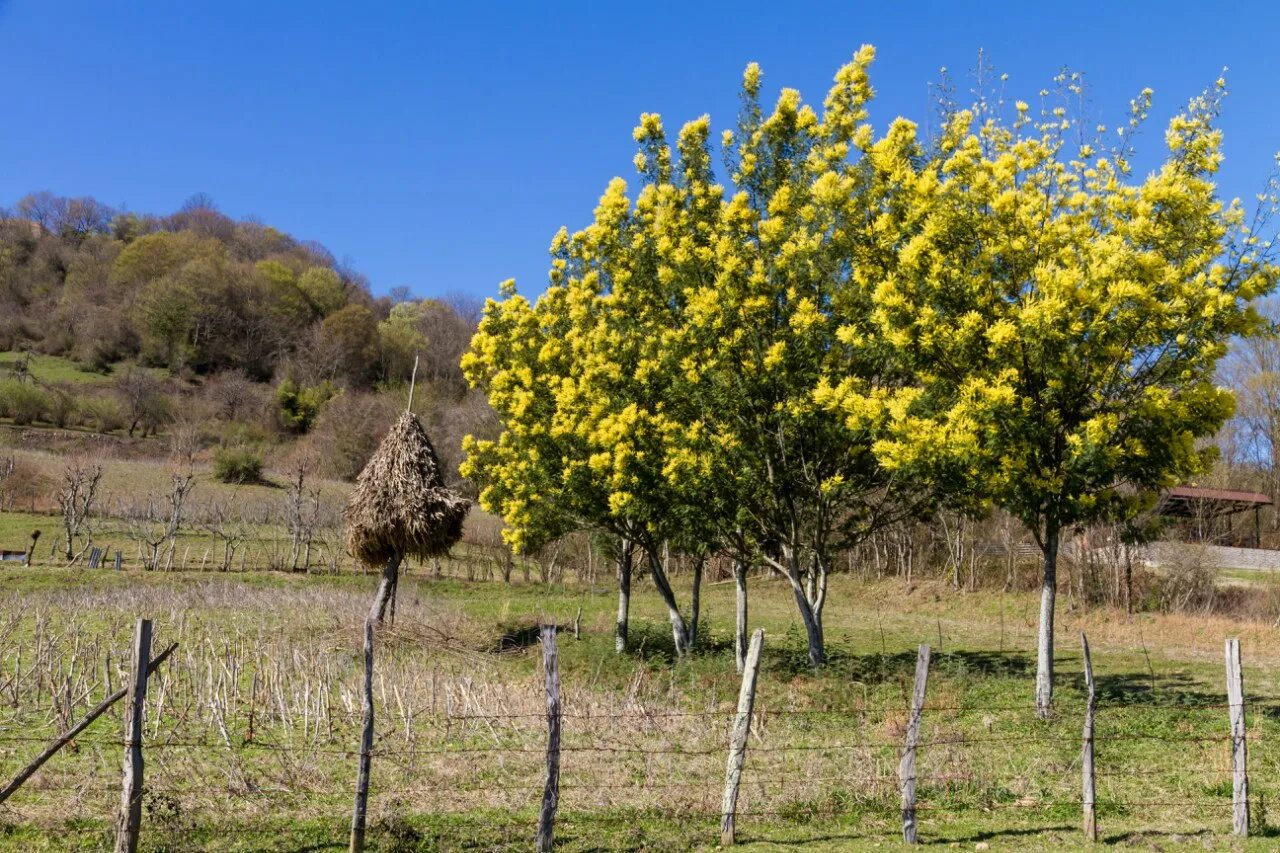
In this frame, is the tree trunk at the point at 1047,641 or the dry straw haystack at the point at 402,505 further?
the dry straw haystack at the point at 402,505

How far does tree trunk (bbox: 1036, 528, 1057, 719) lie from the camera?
1294 centimetres

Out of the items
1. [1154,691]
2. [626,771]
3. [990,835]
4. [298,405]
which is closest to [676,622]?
[1154,691]

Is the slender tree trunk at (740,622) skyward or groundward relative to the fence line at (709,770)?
skyward

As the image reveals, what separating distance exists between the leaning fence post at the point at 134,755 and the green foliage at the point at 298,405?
72112 mm

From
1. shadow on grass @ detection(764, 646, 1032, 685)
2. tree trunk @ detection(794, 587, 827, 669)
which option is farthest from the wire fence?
tree trunk @ detection(794, 587, 827, 669)

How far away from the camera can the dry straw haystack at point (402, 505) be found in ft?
66.9

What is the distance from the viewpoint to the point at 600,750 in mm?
9922

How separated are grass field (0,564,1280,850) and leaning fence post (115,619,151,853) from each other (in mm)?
647

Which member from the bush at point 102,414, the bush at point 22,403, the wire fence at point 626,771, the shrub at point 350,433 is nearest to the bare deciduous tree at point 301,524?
Answer: the shrub at point 350,433

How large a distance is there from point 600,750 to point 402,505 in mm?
11547

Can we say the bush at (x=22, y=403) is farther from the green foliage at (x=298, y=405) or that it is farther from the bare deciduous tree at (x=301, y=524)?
the bare deciduous tree at (x=301, y=524)

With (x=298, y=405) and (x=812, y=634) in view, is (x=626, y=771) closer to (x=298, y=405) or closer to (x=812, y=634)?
(x=812, y=634)

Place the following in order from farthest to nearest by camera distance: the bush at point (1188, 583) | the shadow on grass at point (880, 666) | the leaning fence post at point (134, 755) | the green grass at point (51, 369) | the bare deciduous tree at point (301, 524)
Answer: the green grass at point (51, 369) < the bare deciduous tree at point (301, 524) < the bush at point (1188, 583) < the shadow on grass at point (880, 666) < the leaning fence post at point (134, 755)

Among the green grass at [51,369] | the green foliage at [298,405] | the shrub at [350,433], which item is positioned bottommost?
the shrub at [350,433]
